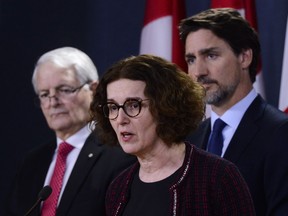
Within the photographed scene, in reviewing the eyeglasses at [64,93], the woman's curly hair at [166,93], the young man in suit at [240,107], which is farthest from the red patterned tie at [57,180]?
the woman's curly hair at [166,93]

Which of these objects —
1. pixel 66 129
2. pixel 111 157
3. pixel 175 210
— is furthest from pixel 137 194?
pixel 66 129

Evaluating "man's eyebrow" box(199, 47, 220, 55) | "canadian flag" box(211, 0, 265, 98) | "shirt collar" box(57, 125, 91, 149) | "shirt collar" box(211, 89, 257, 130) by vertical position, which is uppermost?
"canadian flag" box(211, 0, 265, 98)

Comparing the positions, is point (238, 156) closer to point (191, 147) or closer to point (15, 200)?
point (191, 147)

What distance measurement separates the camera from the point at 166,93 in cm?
186

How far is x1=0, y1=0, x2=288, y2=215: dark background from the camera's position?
3.43 metres

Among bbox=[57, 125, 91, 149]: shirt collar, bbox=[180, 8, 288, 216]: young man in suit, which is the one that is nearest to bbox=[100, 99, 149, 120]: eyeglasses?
bbox=[180, 8, 288, 216]: young man in suit

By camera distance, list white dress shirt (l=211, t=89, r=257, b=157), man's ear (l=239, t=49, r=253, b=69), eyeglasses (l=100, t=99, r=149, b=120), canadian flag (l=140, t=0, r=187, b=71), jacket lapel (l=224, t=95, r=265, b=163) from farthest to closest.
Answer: canadian flag (l=140, t=0, r=187, b=71) → man's ear (l=239, t=49, r=253, b=69) → white dress shirt (l=211, t=89, r=257, b=157) → jacket lapel (l=224, t=95, r=265, b=163) → eyeglasses (l=100, t=99, r=149, b=120)

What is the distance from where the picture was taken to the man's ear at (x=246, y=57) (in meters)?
2.41

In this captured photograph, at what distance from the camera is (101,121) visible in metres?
2.00

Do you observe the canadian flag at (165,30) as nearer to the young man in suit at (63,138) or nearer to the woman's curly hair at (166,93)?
Result: the young man in suit at (63,138)

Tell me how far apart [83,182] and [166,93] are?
780mm

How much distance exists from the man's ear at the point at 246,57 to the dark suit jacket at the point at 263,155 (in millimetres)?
162

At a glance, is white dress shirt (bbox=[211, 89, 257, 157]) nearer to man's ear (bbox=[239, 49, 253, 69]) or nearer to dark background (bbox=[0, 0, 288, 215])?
man's ear (bbox=[239, 49, 253, 69])

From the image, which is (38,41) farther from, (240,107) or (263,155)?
(263,155)
